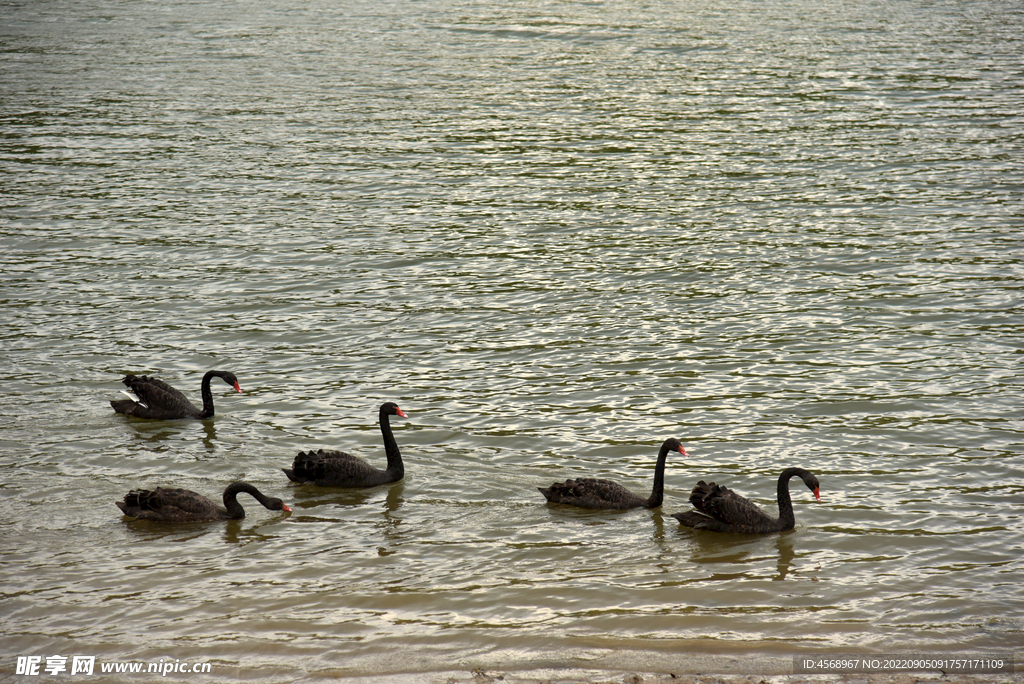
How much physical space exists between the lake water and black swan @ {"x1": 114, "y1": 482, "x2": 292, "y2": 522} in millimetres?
224

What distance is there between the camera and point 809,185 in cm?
2573

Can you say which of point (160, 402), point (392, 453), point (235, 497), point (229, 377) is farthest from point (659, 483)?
point (160, 402)

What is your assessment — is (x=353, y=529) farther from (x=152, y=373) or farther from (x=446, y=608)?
(x=152, y=373)

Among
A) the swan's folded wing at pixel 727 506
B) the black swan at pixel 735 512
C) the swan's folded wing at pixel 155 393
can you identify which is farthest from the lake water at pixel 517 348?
the swan's folded wing at pixel 155 393

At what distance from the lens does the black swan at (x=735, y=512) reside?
1165 cm

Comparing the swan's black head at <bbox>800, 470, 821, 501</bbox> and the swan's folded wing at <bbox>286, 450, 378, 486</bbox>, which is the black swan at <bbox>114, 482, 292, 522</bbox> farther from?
the swan's black head at <bbox>800, 470, 821, 501</bbox>

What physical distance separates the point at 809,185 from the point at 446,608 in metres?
18.8

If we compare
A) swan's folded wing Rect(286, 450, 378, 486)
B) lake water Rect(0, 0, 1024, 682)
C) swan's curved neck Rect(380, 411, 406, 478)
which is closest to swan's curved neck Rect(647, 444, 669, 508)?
lake water Rect(0, 0, 1024, 682)

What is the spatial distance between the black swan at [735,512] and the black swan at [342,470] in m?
3.80

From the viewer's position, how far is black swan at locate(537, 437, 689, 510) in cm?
1215

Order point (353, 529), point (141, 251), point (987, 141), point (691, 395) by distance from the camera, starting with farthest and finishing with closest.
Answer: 1. point (987, 141)
2. point (141, 251)
3. point (691, 395)
4. point (353, 529)

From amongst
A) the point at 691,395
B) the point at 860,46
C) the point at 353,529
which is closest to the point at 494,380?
the point at 691,395

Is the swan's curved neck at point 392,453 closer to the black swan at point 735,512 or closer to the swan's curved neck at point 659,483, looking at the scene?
the swan's curved neck at point 659,483

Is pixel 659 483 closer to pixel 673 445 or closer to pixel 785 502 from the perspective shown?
pixel 673 445
